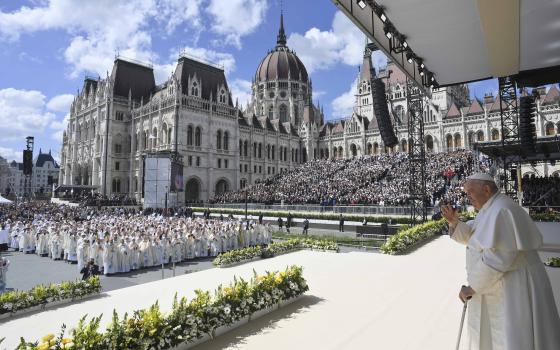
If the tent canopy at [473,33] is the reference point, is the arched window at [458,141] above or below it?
above

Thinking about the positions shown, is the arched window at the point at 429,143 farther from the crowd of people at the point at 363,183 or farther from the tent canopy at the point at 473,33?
the tent canopy at the point at 473,33

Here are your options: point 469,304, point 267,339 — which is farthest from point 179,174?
point 469,304

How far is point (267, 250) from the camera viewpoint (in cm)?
1448

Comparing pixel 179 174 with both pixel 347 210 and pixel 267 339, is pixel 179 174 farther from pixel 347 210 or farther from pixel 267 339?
pixel 267 339

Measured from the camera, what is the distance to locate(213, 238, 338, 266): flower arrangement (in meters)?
12.5

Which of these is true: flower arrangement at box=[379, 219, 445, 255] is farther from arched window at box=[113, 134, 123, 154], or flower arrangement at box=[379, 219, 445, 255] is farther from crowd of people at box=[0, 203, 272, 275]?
arched window at box=[113, 134, 123, 154]

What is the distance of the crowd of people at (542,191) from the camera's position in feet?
71.8

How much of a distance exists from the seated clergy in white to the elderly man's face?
0.56 feet

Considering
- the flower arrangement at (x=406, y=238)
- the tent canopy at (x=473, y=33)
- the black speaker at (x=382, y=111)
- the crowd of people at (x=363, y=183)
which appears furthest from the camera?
the crowd of people at (x=363, y=183)

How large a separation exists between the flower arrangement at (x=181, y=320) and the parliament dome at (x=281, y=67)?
78350mm

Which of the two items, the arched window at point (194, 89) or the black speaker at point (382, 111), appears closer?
the black speaker at point (382, 111)

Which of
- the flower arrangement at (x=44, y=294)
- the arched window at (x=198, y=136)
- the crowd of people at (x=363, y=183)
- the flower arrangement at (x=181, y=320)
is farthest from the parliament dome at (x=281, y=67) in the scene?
the flower arrangement at (x=181, y=320)

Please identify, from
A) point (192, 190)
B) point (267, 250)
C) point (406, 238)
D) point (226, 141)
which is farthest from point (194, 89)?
point (406, 238)

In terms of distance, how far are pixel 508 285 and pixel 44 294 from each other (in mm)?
9357
